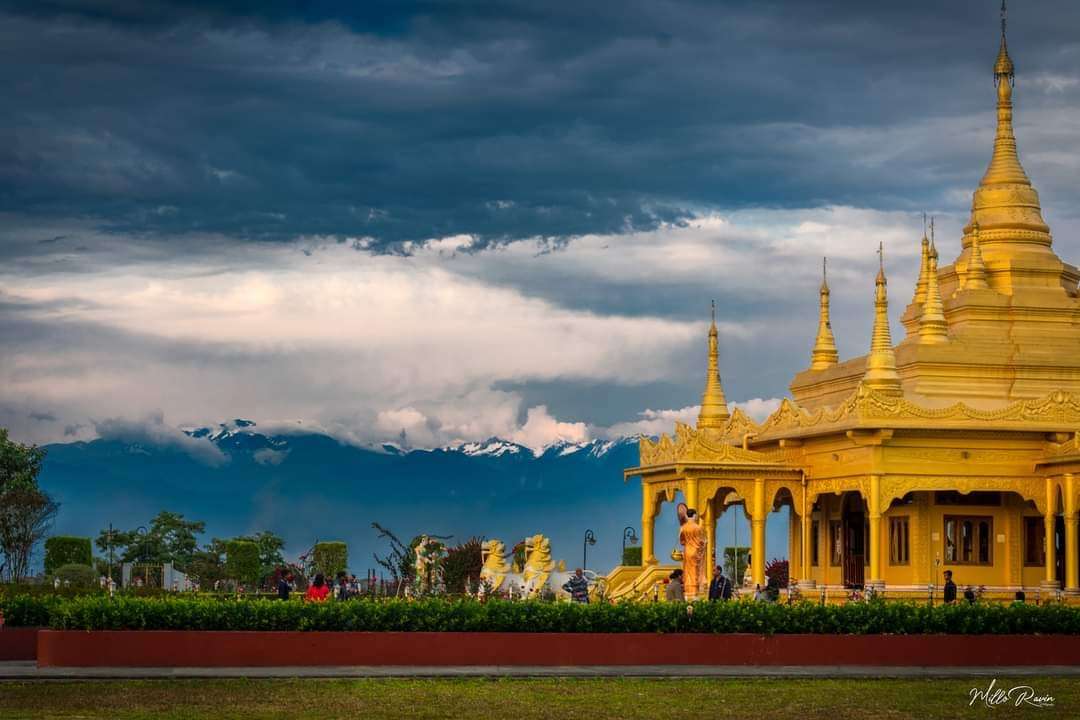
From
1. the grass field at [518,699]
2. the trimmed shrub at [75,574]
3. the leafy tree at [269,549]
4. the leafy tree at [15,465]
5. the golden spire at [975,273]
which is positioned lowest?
the grass field at [518,699]

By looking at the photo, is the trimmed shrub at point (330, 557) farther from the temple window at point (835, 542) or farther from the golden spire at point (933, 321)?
the golden spire at point (933, 321)

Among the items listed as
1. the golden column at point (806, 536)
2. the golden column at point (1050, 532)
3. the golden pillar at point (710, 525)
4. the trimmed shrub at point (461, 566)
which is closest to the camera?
the golden column at point (1050, 532)

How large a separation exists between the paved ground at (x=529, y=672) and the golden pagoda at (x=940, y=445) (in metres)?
12.3

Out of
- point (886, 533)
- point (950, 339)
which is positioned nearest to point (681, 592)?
point (886, 533)

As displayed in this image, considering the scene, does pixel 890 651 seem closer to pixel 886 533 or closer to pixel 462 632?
pixel 462 632

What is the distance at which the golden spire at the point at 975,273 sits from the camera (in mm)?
51375

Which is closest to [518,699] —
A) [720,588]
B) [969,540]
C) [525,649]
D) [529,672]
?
[529,672]

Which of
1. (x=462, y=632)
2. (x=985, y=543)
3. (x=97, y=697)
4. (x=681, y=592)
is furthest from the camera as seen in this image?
(x=985, y=543)

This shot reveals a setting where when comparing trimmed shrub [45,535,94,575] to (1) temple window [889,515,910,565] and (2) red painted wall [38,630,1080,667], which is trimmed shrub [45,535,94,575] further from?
(2) red painted wall [38,630,1080,667]

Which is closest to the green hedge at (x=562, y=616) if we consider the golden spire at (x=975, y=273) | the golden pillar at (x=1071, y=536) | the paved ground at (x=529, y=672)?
the paved ground at (x=529, y=672)

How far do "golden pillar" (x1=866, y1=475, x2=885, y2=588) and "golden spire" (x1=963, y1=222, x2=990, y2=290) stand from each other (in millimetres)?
8634

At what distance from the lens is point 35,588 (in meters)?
45.8

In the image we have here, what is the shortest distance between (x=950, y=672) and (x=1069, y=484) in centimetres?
1336

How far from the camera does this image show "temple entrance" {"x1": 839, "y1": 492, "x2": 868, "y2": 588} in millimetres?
50938
